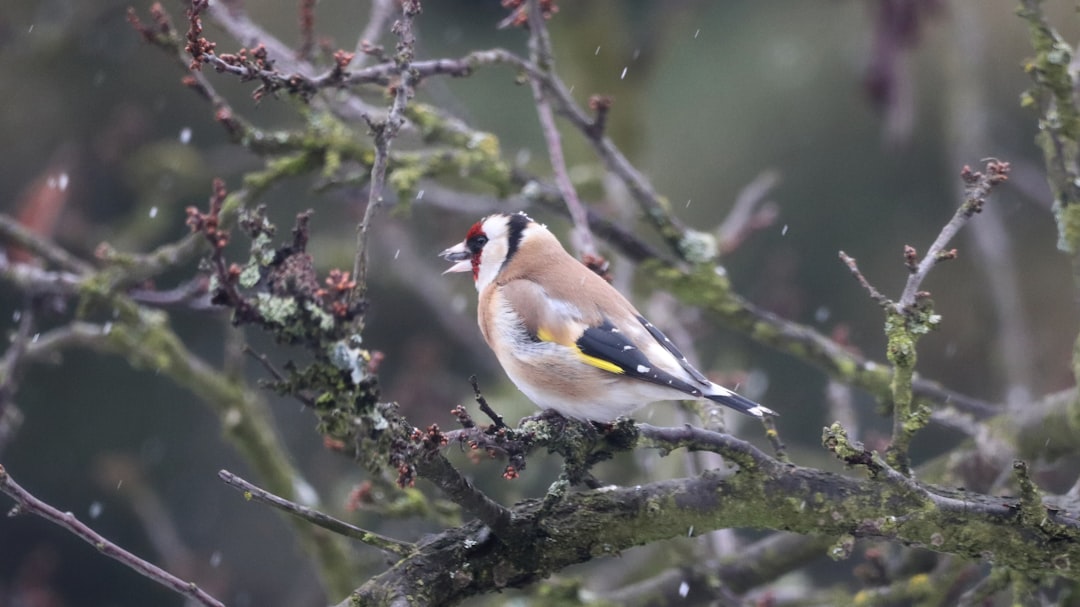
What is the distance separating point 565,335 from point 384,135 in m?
1.21

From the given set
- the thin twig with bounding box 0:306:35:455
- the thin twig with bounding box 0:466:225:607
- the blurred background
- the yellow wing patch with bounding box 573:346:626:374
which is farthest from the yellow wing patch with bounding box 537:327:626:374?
the blurred background

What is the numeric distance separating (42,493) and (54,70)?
9.01 ft

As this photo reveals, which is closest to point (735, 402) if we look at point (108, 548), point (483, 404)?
point (483, 404)

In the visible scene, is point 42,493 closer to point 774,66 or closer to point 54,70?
point 54,70

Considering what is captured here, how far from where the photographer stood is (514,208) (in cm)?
583

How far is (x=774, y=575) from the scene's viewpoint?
12.8 feet

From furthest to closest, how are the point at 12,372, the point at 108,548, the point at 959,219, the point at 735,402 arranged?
the point at 12,372 < the point at 735,402 < the point at 959,219 < the point at 108,548

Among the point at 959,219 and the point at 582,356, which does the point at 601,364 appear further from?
the point at 959,219

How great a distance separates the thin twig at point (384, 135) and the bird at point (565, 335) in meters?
0.98

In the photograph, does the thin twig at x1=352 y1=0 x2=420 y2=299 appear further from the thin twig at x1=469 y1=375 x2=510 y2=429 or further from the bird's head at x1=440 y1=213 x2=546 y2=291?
the bird's head at x1=440 y1=213 x2=546 y2=291

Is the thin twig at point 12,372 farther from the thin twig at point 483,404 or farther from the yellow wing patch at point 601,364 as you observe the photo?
the thin twig at point 483,404

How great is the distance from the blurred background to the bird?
1773mm

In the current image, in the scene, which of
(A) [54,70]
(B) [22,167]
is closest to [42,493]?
(B) [22,167]

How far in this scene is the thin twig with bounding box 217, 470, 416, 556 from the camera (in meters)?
2.03
